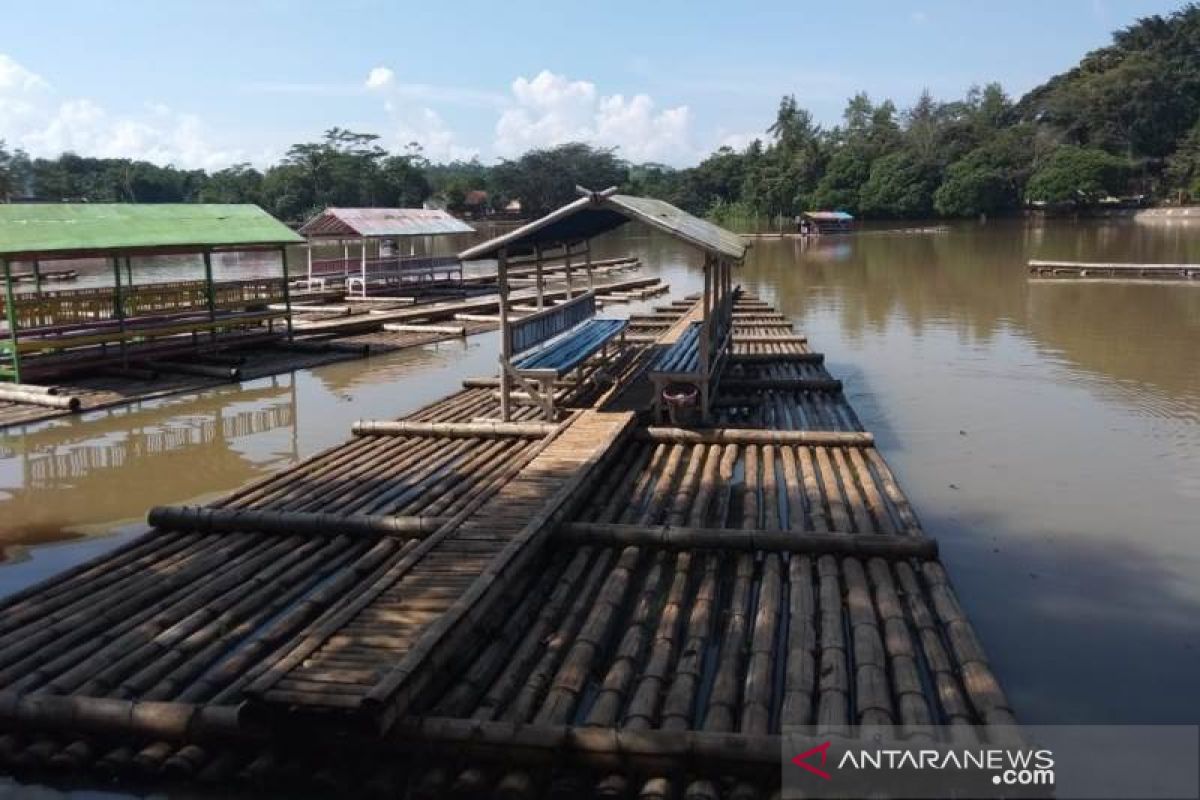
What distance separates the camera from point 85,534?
8.73m

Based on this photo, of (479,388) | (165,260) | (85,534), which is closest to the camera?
(85,534)

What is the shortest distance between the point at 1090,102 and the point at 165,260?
221 ft

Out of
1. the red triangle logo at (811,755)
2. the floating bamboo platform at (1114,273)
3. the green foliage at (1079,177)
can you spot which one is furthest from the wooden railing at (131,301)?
the green foliage at (1079,177)

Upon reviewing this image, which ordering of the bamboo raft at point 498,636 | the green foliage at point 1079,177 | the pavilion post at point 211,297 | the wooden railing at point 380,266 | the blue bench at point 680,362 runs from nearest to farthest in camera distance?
the bamboo raft at point 498,636 → the blue bench at point 680,362 → the pavilion post at point 211,297 → the wooden railing at point 380,266 → the green foliage at point 1079,177

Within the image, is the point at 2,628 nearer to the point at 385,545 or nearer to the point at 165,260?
the point at 385,545

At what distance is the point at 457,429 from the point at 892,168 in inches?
2778

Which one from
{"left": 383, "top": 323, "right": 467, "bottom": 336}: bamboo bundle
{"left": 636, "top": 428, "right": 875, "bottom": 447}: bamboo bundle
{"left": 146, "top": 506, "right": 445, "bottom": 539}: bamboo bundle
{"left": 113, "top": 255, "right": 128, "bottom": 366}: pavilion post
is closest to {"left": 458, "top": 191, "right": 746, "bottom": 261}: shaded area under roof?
{"left": 636, "top": 428, "right": 875, "bottom": 447}: bamboo bundle

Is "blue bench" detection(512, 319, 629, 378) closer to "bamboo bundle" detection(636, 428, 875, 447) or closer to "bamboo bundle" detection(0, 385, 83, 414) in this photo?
"bamboo bundle" detection(636, 428, 875, 447)

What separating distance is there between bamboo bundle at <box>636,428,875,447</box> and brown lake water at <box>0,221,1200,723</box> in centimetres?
78

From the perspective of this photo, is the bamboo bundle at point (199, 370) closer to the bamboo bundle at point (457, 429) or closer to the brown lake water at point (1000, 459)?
the brown lake water at point (1000, 459)

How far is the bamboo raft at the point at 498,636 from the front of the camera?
438 centimetres

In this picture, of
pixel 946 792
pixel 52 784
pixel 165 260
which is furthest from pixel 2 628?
pixel 165 260

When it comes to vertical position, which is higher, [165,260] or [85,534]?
[165,260]

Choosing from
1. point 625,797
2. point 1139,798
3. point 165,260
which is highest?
point 165,260
